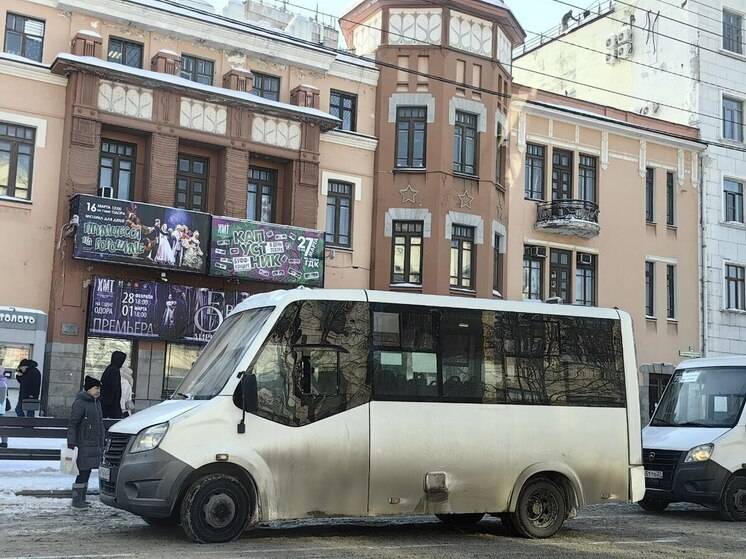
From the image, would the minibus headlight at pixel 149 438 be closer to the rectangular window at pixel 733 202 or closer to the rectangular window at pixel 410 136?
the rectangular window at pixel 410 136

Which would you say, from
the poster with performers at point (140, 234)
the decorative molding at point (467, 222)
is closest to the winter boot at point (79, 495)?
the poster with performers at point (140, 234)

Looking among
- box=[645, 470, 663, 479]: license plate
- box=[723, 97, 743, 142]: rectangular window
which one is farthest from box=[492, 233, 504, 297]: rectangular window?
box=[645, 470, 663, 479]: license plate

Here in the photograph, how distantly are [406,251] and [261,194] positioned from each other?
462cm

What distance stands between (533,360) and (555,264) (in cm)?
1971

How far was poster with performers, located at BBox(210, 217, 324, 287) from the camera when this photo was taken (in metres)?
23.4

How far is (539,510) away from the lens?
1075cm

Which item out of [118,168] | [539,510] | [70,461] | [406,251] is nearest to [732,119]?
[406,251]

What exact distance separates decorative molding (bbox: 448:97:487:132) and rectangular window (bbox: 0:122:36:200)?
11.8m

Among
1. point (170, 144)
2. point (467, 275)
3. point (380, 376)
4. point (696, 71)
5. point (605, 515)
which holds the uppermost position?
point (696, 71)

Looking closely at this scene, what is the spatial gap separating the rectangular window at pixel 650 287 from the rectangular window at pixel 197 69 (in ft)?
55.2

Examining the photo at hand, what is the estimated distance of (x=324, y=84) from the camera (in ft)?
87.7

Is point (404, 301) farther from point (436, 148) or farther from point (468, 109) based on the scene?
point (468, 109)

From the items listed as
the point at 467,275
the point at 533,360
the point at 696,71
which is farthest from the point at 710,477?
the point at 696,71

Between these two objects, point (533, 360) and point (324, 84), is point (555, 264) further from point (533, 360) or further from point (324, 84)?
point (533, 360)
